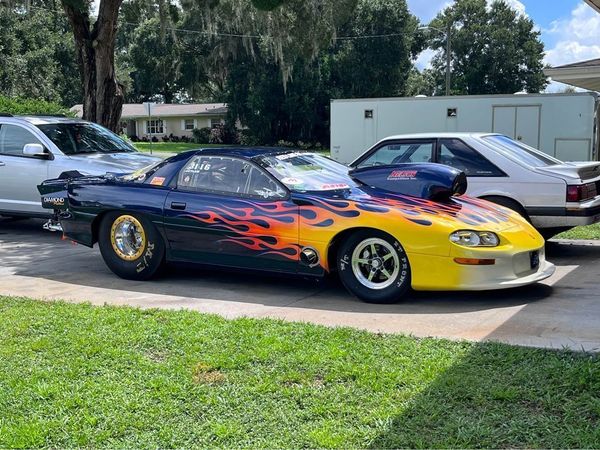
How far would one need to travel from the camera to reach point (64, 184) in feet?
26.0

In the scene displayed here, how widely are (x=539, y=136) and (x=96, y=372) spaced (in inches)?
595

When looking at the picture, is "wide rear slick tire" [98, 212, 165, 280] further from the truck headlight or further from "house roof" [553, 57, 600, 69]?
"house roof" [553, 57, 600, 69]

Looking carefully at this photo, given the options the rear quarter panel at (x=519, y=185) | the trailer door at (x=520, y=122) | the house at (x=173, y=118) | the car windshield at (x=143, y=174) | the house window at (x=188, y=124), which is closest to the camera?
the car windshield at (x=143, y=174)

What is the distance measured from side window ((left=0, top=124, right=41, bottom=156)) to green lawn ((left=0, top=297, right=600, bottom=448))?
6063 millimetres

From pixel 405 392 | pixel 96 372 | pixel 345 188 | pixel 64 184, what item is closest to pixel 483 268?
pixel 345 188

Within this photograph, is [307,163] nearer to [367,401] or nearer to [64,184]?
[64,184]

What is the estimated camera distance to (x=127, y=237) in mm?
7410

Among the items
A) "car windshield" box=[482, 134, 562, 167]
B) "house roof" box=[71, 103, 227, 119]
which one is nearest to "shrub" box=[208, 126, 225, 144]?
"house roof" box=[71, 103, 227, 119]

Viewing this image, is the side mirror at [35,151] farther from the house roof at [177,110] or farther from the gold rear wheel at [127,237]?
the house roof at [177,110]

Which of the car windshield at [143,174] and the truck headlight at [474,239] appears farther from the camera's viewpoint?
the car windshield at [143,174]

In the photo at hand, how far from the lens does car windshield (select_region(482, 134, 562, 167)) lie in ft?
28.0

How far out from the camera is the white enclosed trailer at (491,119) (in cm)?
1673

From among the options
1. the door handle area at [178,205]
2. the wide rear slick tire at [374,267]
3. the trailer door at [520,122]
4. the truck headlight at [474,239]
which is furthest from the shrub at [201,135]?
the truck headlight at [474,239]

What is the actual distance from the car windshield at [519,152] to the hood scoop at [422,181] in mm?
2117
